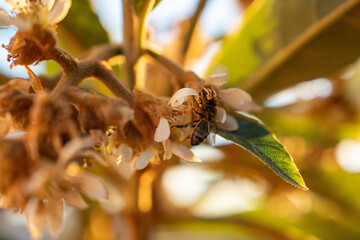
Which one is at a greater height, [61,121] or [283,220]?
[283,220]

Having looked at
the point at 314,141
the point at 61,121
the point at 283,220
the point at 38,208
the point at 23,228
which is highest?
the point at 314,141

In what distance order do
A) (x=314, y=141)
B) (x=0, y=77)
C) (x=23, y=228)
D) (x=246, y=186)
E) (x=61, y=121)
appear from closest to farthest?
(x=61, y=121), (x=0, y=77), (x=314, y=141), (x=246, y=186), (x=23, y=228)

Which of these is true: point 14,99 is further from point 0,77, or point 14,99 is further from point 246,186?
point 246,186

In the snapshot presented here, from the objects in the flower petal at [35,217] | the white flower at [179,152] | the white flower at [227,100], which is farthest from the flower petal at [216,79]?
the flower petal at [35,217]

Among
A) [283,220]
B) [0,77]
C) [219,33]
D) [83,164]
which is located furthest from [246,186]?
[83,164]

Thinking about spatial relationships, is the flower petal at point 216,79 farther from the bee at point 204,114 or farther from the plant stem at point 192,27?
the plant stem at point 192,27

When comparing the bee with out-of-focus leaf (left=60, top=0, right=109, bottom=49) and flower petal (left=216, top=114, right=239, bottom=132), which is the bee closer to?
flower petal (left=216, top=114, right=239, bottom=132)

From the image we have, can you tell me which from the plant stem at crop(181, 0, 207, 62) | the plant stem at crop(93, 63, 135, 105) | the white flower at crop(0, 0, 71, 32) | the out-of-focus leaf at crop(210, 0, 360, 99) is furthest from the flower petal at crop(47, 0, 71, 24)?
the out-of-focus leaf at crop(210, 0, 360, 99)
